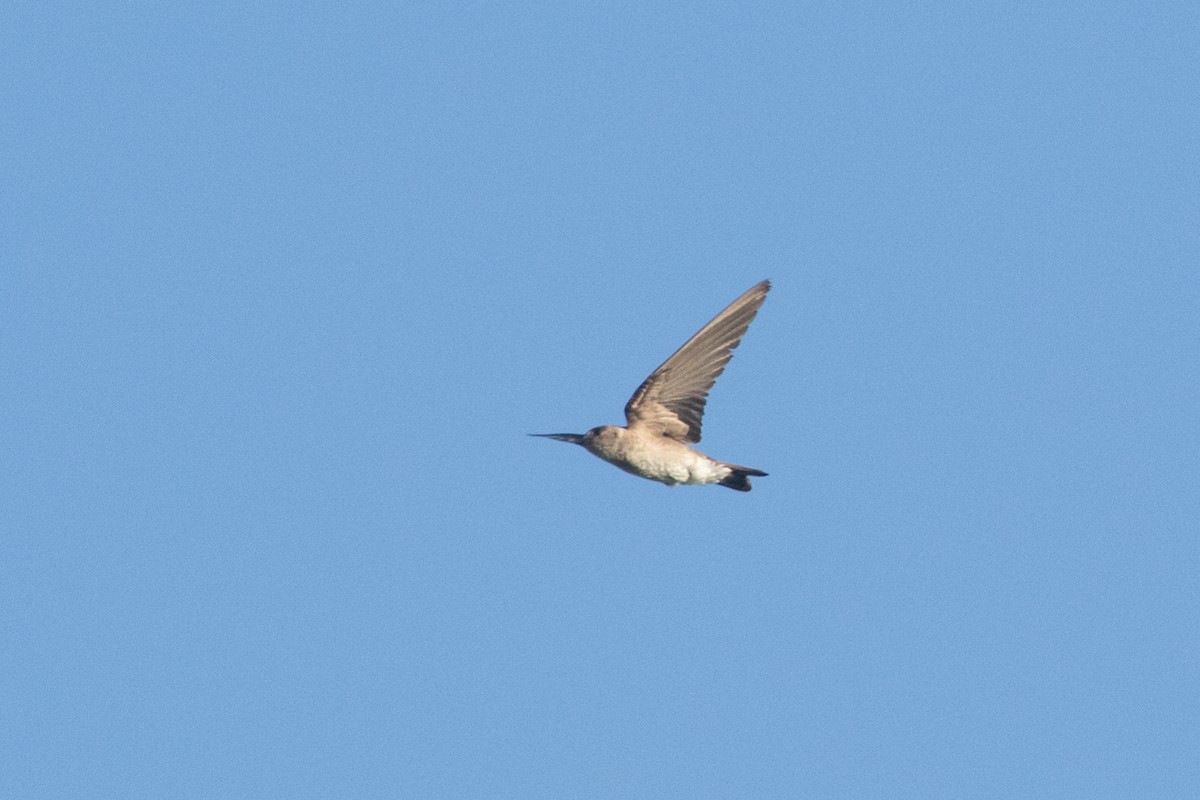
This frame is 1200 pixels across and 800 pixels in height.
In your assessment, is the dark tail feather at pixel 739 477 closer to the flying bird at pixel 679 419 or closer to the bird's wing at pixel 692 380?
the flying bird at pixel 679 419

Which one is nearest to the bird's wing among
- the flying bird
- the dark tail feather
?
the flying bird

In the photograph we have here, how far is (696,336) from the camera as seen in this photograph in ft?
158

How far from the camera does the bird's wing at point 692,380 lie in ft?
159

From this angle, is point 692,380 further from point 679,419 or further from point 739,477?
point 739,477

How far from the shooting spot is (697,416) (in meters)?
48.8

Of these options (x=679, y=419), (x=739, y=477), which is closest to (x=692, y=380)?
(x=679, y=419)

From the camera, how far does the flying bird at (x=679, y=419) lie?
48.2 m

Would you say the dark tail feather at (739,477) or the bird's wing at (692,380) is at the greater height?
the bird's wing at (692,380)

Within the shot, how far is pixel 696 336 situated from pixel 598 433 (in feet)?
5.39

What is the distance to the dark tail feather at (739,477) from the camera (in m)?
48.6

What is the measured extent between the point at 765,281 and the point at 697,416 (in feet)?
6.00

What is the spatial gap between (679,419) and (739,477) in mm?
1005

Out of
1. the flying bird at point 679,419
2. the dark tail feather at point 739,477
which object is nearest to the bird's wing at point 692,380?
the flying bird at point 679,419

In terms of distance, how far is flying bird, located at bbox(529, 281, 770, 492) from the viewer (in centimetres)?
4822
